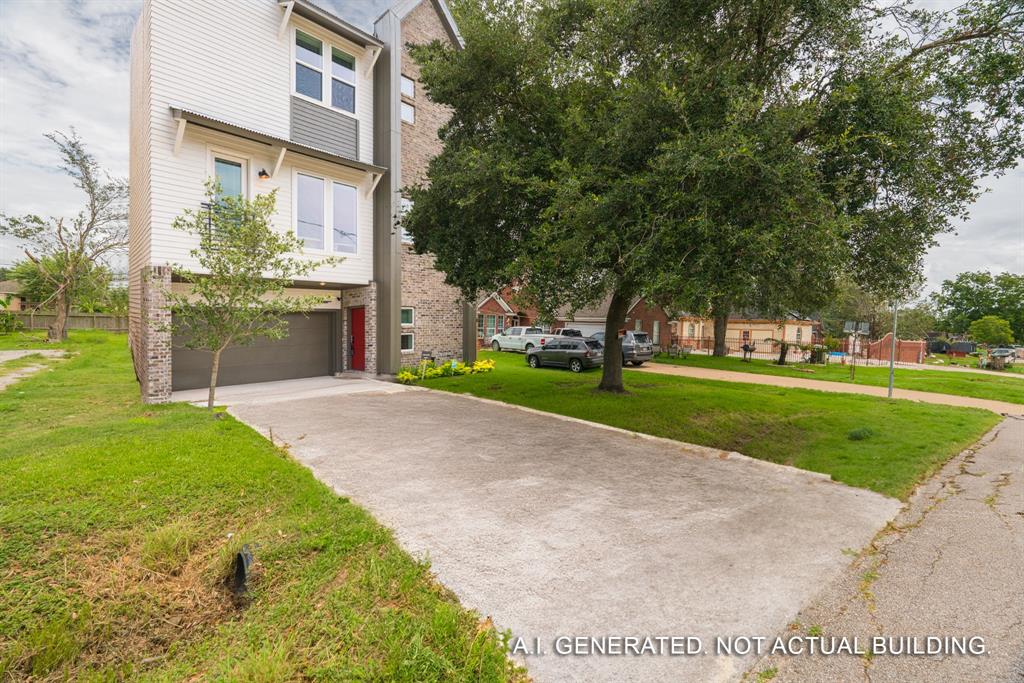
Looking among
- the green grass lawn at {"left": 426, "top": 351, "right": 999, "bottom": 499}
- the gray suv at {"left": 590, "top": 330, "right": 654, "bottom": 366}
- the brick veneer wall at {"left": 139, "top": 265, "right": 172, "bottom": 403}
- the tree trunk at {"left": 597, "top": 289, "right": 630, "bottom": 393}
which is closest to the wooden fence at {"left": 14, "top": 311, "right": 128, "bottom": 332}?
the brick veneer wall at {"left": 139, "top": 265, "right": 172, "bottom": 403}

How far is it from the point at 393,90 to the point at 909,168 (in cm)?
1289

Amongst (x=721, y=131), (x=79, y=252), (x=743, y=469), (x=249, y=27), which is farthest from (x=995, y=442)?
(x=79, y=252)

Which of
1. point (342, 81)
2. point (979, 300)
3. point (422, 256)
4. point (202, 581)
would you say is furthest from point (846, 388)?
point (979, 300)

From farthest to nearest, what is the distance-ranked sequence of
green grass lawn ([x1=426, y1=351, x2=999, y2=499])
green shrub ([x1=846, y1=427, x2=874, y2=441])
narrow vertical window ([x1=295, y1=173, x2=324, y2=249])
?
narrow vertical window ([x1=295, y1=173, x2=324, y2=249]) < green shrub ([x1=846, y1=427, x2=874, y2=441]) < green grass lawn ([x1=426, y1=351, x2=999, y2=499])

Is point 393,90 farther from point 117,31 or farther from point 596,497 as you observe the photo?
point 596,497

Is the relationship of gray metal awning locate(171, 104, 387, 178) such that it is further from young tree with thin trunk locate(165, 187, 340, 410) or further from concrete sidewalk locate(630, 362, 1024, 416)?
concrete sidewalk locate(630, 362, 1024, 416)

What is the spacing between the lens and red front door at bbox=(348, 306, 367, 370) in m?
14.5

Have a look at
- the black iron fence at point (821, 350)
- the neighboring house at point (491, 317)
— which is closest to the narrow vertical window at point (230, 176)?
the neighboring house at point (491, 317)

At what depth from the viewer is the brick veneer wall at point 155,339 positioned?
9.68 metres

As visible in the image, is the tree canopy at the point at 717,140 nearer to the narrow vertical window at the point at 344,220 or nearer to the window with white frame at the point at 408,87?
the narrow vertical window at the point at 344,220

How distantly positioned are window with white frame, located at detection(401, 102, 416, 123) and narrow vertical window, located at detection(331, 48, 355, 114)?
1705 mm

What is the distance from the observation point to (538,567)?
3.61 meters

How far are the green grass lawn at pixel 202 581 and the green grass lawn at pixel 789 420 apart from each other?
5.22m

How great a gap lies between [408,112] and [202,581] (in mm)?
14755
